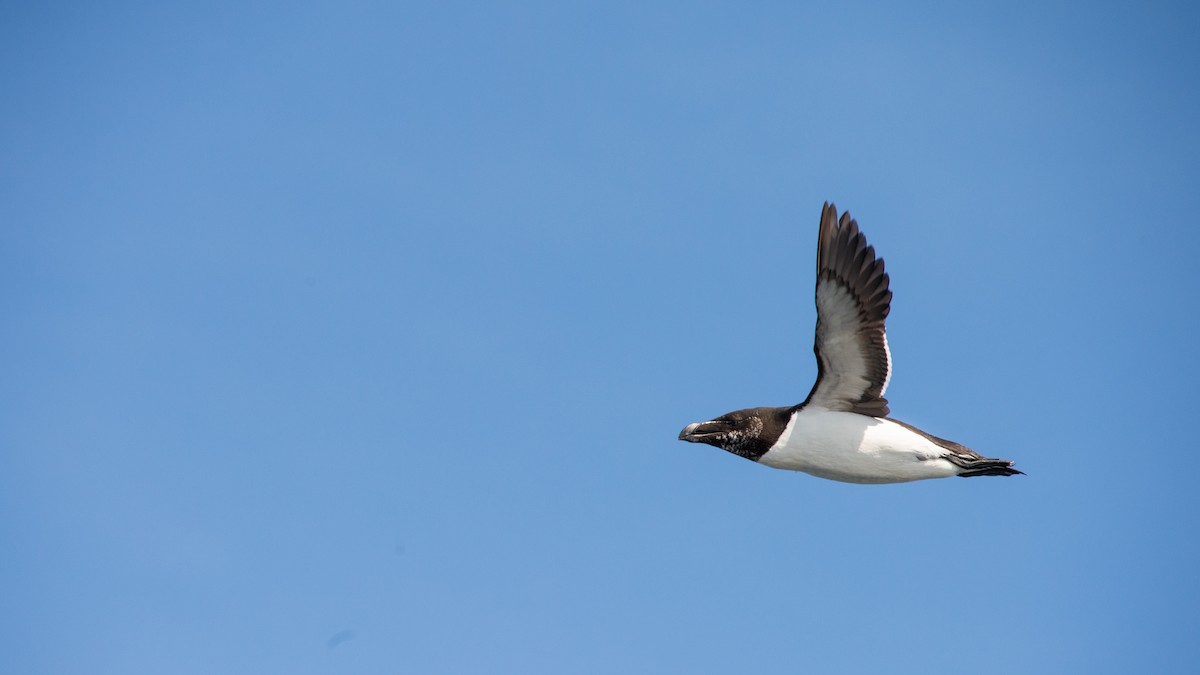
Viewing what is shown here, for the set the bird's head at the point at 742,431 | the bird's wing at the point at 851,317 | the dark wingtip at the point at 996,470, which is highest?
the bird's wing at the point at 851,317

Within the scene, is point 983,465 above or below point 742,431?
below

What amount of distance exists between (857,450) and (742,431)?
1.80m

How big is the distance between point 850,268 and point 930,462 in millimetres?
3242

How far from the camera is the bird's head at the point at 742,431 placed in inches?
752

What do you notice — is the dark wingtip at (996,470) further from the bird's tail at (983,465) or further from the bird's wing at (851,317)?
the bird's wing at (851,317)

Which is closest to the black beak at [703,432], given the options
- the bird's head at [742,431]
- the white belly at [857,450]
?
the bird's head at [742,431]

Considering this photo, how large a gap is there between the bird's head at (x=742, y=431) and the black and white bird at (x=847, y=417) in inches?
0.6

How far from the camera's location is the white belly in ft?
61.0

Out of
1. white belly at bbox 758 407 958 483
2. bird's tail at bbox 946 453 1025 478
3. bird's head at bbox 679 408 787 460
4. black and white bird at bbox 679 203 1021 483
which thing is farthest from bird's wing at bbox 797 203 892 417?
bird's tail at bbox 946 453 1025 478

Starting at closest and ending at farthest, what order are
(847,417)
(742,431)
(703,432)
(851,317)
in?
(851,317) → (847,417) → (742,431) → (703,432)

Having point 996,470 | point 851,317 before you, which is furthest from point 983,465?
point 851,317

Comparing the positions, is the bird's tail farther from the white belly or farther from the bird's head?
the bird's head

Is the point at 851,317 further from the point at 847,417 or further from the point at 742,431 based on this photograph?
the point at 742,431

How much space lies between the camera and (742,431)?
62.8ft
